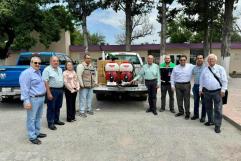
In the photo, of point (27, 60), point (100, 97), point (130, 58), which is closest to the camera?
point (100, 97)

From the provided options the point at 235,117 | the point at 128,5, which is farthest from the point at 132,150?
the point at 128,5

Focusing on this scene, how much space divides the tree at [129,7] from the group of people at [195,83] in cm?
1880

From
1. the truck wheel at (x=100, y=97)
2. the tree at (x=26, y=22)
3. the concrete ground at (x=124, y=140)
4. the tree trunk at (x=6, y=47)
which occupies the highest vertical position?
the tree at (x=26, y=22)

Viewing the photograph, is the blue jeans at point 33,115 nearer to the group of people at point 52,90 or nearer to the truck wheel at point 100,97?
the group of people at point 52,90

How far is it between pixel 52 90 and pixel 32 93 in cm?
139

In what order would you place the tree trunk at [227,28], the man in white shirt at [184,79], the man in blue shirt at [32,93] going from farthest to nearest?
the tree trunk at [227,28]
the man in white shirt at [184,79]
the man in blue shirt at [32,93]

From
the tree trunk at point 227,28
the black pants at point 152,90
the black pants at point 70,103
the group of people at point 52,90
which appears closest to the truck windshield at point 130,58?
the black pants at point 152,90

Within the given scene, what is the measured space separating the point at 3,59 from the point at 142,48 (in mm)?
13861

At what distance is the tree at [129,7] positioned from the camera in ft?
95.8

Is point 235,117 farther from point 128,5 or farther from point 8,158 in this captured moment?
point 128,5

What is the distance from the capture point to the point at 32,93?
275 inches

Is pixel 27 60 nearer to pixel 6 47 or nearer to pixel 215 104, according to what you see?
pixel 215 104

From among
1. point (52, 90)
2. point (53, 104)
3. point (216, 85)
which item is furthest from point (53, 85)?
point (216, 85)

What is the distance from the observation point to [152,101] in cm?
1061
